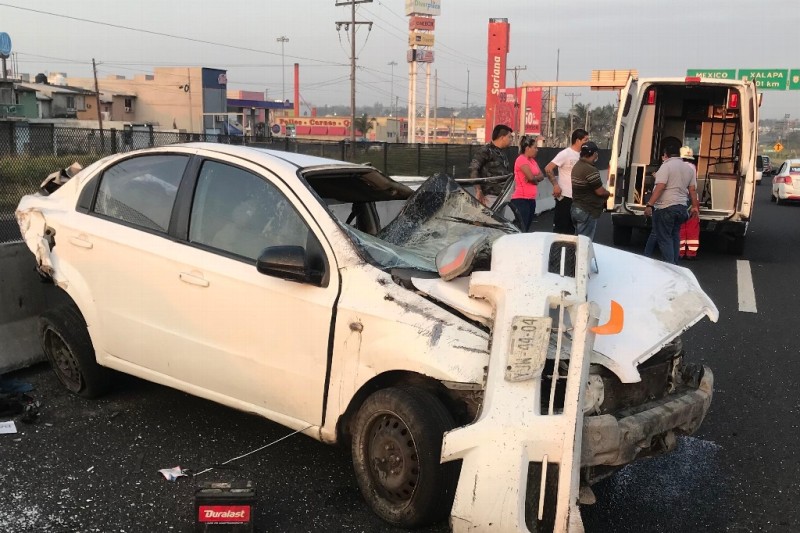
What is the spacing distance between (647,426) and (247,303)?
1.98 metres

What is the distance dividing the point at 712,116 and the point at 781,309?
7.00 m

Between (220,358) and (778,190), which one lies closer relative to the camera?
(220,358)

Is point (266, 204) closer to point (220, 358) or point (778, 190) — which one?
point (220, 358)

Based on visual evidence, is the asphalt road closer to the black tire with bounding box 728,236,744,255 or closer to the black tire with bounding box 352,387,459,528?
the black tire with bounding box 352,387,459,528

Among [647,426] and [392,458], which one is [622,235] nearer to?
[647,426]

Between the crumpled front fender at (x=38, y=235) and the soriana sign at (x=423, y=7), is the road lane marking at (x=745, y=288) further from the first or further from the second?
the soriana sign at (x=423, y=7)

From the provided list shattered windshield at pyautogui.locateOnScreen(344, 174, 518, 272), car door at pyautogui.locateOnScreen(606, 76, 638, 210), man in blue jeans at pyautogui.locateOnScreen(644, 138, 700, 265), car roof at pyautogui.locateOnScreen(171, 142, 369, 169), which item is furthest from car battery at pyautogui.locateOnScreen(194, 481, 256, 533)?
car door at pyautogui.locateOnScreen(606, 76, 638, 210)

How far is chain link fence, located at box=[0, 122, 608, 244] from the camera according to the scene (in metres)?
14.8

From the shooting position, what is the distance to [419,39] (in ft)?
303

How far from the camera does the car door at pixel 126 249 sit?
4.30 m

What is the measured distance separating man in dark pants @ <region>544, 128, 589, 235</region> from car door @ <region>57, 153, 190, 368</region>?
609cm

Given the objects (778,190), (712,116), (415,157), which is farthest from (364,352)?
(778,190)

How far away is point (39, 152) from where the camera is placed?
1658 cm

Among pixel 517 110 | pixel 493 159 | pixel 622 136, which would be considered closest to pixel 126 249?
pixel 493 159
